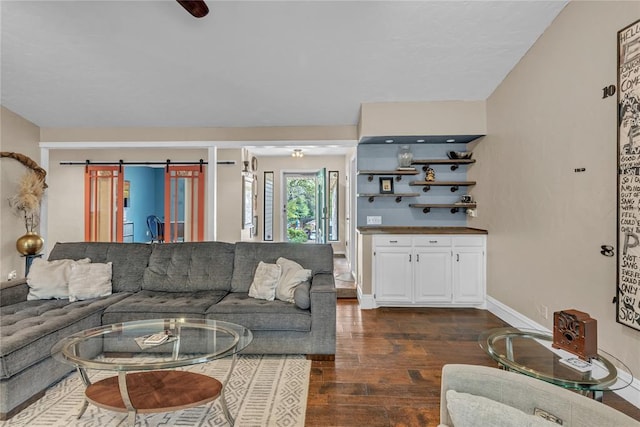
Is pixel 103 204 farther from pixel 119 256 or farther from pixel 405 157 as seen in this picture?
pixel 405 157

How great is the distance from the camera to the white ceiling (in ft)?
9.78

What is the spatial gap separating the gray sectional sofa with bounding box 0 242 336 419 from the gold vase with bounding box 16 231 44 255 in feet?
4.86

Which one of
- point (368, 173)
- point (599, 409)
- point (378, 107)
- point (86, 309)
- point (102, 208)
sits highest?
point (378, 107)

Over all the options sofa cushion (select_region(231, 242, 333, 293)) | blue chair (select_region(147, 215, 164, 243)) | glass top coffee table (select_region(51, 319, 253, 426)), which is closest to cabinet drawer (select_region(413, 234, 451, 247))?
sofa cushion (select_region(231, 242, 333, 293))

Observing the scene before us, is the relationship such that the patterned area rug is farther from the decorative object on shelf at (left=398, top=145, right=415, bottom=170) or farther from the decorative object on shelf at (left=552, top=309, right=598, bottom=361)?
the decorative object on shelf at (left=398, top=145, right=415, bottom=170)

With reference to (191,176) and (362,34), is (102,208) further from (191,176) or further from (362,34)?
(362,34)

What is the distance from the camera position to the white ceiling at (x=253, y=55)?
2.98 metres

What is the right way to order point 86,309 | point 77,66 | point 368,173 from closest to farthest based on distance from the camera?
1. point 86,309
2. point 77,66
3. point 368,173

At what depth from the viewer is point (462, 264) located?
14.3ft

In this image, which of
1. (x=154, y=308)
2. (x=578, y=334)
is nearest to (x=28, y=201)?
(x=154, y=308)

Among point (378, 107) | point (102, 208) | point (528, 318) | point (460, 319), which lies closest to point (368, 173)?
point (378, 107)

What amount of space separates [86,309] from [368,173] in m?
3.51

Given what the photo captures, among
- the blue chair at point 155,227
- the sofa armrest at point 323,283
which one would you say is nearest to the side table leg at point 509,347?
the sofa armrest at point 323,283

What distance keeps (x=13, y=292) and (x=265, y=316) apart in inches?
90.3
